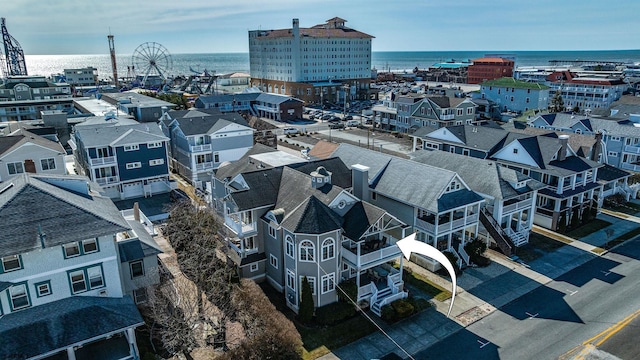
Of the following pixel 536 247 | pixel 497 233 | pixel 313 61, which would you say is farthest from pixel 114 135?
pixel 313 61

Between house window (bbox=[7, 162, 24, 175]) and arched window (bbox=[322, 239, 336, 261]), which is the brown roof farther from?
house window (bbox=[7, 162, 24, 175])

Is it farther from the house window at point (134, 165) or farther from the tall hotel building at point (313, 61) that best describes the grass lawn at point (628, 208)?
the tall hotel building at point (313, 61)

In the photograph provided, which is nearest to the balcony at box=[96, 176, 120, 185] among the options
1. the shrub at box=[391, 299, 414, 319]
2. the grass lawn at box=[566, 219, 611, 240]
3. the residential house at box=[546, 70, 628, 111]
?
the shrub at box=[391, 299, 414, 319]

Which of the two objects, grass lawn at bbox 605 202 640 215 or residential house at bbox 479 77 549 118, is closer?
grass lawn at bbox 605 202 640 215

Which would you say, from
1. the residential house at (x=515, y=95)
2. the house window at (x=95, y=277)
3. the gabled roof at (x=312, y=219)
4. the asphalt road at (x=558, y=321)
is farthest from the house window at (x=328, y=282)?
the residential house at (x=515, y=95)

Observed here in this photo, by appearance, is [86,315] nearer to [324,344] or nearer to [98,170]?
[324,344]

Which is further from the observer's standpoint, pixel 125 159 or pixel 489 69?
pixel 489 69

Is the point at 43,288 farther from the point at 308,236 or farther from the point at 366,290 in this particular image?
the point at 366,290
